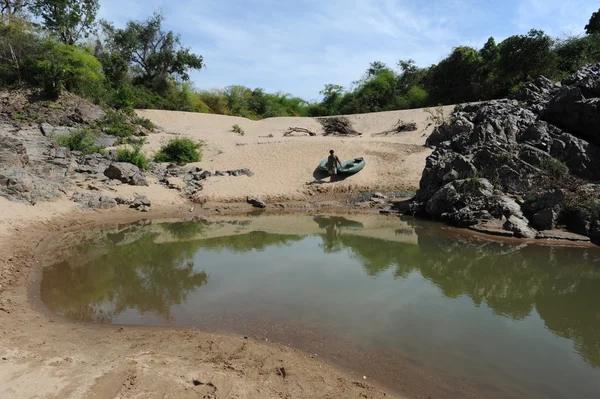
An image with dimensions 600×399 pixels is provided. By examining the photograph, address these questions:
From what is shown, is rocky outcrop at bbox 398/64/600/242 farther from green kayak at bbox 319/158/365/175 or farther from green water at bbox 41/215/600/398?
green kayak at bbox 319/158/365/175

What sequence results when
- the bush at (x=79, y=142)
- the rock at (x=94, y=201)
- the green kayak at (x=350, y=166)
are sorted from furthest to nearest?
the green kayak at (x=350, y=166) → the bush at (x=79, y=142) → the rock at (x=94, y=201)

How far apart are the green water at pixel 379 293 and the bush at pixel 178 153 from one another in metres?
7.23

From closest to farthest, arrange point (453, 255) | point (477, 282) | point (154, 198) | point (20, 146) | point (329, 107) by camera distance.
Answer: point (477, 282) → point (453, 255) → point (20, 146) → point (154, 198) → point (329, 107)

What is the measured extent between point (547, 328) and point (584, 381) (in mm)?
1282

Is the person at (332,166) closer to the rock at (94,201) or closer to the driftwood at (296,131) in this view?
the rock at (94,201)

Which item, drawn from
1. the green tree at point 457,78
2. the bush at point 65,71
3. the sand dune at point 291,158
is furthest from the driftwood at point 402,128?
the bush at point 65,71

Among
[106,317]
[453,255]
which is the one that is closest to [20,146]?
[106,317]

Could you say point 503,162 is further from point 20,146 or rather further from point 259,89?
point 259,89

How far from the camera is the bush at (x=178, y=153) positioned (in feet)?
57.8

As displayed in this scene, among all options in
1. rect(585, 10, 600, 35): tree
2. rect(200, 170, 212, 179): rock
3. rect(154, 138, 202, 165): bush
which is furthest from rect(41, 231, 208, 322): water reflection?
rect(585, 10, 600, 35): tree

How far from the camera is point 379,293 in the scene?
6527mm

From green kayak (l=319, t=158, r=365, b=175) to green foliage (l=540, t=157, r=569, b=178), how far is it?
6.85 meters

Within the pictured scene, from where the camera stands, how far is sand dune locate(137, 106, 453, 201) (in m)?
16.0

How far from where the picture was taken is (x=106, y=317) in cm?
561
